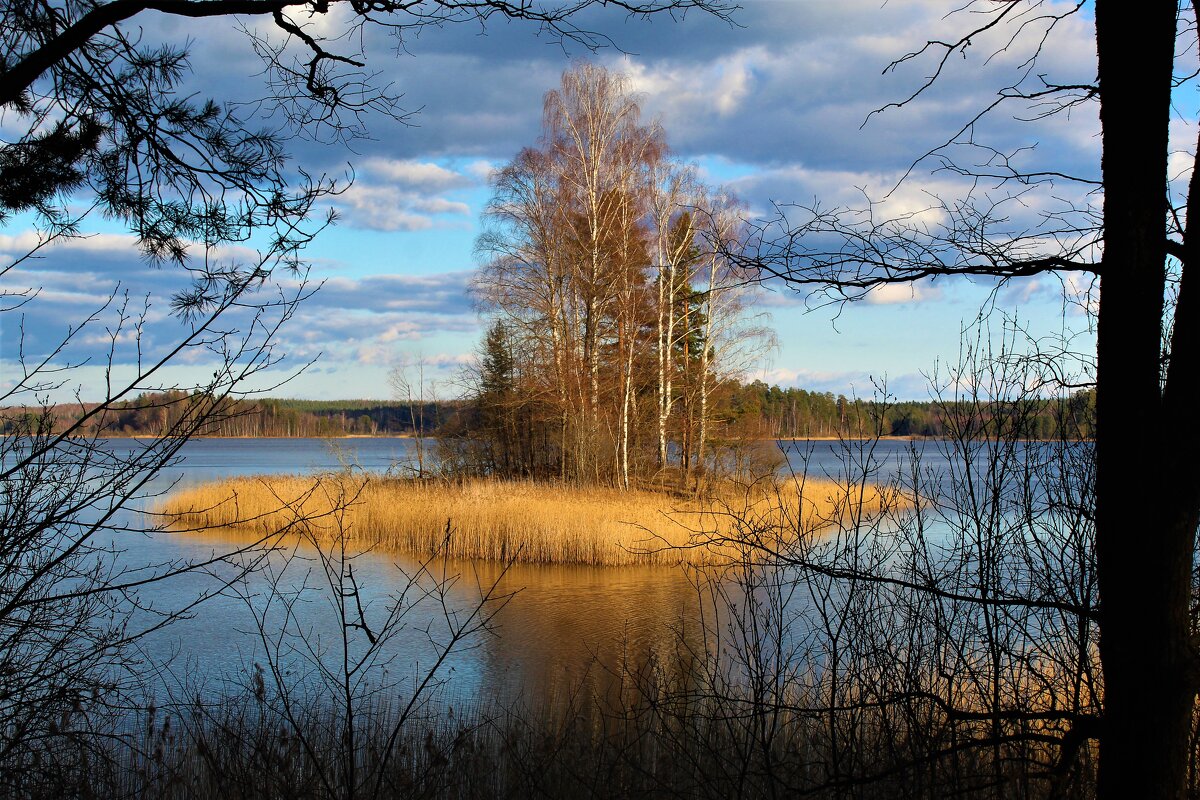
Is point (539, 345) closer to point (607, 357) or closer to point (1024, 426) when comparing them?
point (607, 357)

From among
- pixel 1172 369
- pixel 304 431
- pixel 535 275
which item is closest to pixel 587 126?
pixel 535 275

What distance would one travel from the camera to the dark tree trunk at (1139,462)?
258 centimetres

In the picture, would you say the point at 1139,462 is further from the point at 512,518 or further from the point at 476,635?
the point at 512,518

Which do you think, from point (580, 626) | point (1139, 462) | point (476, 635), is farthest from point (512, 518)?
point (1139, 462)

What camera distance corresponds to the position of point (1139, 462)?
261 cm

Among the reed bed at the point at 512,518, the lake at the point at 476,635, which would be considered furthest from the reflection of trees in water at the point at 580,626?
the reed bed at the point at 512,518

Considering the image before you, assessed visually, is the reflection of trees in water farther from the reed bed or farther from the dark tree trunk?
the dark tree trunk

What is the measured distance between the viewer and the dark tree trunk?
2.58 m

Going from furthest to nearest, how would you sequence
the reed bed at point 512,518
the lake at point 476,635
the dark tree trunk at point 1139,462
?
the reed bed at point 512,518
the lake at point 476,635
the dark tree trunk at point 1139,462

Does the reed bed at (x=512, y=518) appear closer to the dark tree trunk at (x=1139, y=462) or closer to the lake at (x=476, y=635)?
the lake at (x=476, y=635)

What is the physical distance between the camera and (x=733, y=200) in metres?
23.4

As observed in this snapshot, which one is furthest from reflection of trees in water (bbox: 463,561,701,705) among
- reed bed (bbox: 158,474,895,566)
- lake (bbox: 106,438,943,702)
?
reed bed (bbox: 158,474,895,566)

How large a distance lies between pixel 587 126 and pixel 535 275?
3.83 meters

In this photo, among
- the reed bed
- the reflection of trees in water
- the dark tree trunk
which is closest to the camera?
the dark tree trunk
